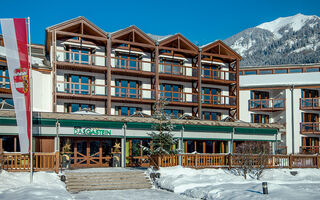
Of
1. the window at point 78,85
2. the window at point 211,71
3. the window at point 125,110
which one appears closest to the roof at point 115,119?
the window at point 78,85

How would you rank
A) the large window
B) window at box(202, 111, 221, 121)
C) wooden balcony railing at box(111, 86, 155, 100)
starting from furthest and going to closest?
window at box(202, 111, 221, 121) < the large window < wooden balcony railing at box(111, 86, 155, 100)

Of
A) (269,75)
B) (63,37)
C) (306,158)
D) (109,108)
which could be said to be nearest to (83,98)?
(109,108)

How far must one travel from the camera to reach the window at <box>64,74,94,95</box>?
29.0 m

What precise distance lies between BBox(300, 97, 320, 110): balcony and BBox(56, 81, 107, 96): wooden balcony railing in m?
20.6

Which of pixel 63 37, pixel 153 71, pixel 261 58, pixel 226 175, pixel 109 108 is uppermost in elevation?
pixel 261 58

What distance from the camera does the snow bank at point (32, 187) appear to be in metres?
13.9

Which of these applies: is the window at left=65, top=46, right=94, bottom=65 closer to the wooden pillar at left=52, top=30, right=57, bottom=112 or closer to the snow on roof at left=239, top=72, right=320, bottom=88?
the wooden pillar at left=52, top=30, right=57, bottom=112

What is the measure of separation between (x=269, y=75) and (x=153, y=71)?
15.1 meters

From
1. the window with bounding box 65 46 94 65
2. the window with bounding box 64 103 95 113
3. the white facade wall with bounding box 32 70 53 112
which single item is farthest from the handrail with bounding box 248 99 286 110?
the white facade wall with bounding box 32 70 53 112

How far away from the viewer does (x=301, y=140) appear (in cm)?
3766

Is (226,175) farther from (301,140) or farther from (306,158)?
(301,140)

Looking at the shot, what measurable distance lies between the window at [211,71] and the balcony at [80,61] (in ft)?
32.6

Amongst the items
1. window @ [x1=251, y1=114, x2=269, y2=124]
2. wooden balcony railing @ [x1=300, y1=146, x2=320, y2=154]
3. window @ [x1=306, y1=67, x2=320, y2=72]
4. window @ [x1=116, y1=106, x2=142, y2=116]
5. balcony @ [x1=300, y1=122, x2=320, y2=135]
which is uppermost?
window @ [x1=306, y1=67, x2=320, y2=72]

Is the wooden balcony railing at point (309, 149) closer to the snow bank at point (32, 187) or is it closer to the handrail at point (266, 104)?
the handrail at point (266, 104)
